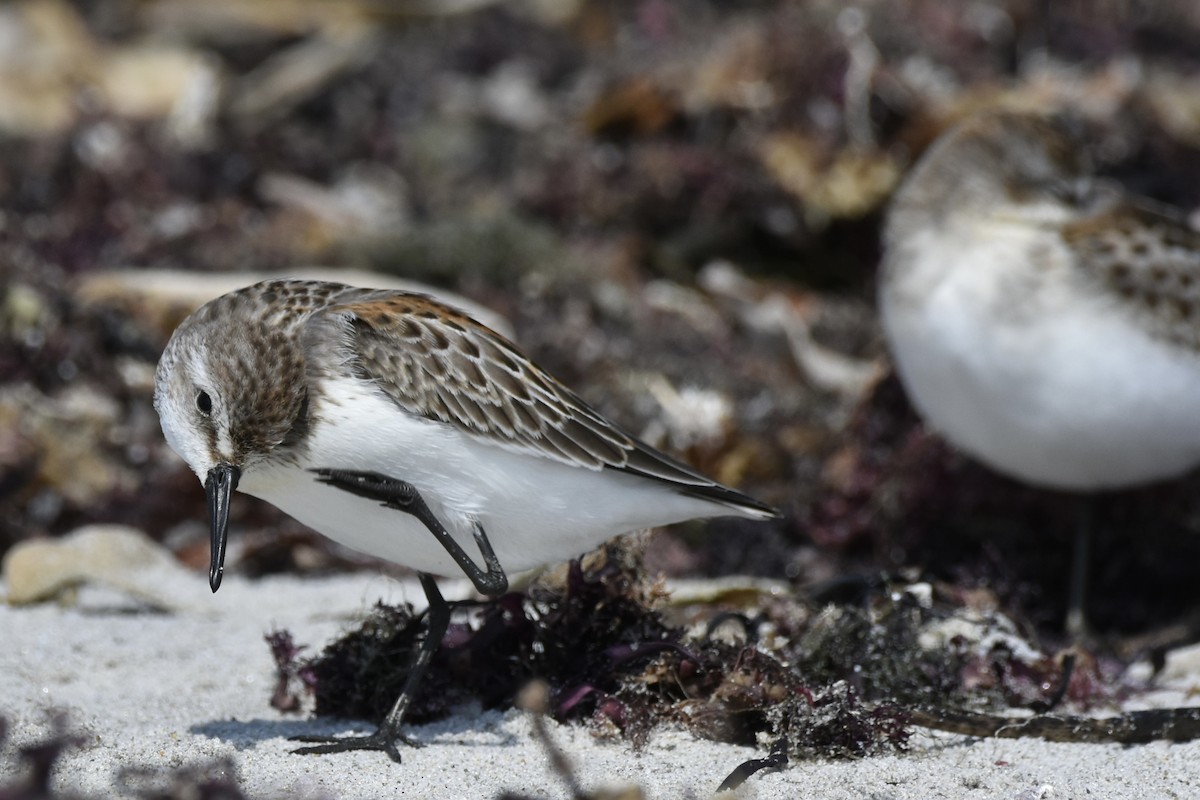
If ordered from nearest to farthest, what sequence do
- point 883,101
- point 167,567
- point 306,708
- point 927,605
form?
point 306,708 → point 927,605 → point 167,567 → point 883,101

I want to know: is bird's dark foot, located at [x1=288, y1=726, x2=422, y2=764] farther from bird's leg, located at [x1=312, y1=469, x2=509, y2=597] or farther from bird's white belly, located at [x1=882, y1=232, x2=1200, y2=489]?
bird's white belly, located at [x1=882, y1=232, x2=1200, y2=489]

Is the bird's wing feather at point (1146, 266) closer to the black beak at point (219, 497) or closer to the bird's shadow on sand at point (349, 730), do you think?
the bird's shadow on sand at point (349, 730)

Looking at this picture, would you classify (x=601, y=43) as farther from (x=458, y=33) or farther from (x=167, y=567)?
(x=167, y=567)

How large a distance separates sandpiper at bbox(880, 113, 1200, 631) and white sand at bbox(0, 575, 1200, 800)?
1.22 metres

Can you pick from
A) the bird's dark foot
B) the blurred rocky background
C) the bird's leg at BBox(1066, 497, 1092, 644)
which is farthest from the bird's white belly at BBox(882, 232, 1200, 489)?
the bird's dark foot

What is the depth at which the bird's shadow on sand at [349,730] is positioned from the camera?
194 inches

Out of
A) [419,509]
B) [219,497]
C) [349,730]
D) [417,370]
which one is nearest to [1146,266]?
[417,370]

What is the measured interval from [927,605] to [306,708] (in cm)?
234

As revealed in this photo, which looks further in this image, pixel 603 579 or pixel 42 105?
pixel 42 105

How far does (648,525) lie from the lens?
5.31m

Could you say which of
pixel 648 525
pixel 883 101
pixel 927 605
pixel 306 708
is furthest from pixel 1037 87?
pixel 306 708

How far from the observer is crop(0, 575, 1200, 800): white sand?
4.46 m

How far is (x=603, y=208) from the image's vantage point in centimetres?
1085

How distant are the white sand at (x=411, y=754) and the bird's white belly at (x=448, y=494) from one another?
0.62 metres
